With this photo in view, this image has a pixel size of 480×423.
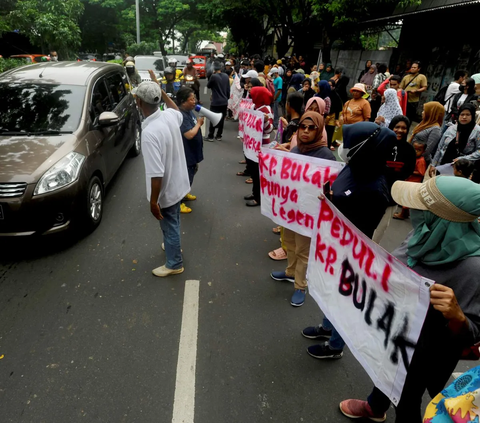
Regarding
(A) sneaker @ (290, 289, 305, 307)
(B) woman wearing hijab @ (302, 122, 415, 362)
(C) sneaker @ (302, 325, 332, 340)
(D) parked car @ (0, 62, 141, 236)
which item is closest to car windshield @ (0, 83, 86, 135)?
(D) parked car @ (0, 62, 141, 236)

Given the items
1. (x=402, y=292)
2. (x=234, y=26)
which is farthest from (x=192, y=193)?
(x=234, y=26)

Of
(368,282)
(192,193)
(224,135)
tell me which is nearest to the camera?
(368,282)

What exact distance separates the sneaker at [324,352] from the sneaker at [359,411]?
1.46 feet

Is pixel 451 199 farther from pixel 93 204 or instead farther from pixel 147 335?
pixel 93 204

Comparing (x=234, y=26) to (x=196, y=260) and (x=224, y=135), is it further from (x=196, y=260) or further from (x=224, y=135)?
(x=196, y=260)

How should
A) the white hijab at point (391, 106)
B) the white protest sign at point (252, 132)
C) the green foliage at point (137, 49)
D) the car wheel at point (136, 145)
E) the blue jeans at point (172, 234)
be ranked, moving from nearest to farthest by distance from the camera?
the blue jeans at point (172, 234) → the white protest sign at point (252, 132) → the white hijab at point (391, 106) → the car wheel at point (136, 145) → the green foliage at point (137, 49)

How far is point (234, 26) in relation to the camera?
1314 inches

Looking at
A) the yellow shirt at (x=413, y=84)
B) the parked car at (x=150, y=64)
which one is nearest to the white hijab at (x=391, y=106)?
the yellow shirt at (x=413, y=84)

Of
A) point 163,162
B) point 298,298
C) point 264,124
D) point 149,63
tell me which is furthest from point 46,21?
point 298,298

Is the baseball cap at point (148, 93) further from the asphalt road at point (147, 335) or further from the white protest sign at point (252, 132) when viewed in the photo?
the white protest sign at point (252, 132)

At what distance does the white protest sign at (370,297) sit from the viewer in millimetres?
1693

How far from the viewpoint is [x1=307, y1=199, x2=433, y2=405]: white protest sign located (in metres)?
1.69

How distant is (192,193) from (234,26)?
3224cm

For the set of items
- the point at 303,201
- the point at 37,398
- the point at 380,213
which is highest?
the point at 380,213
